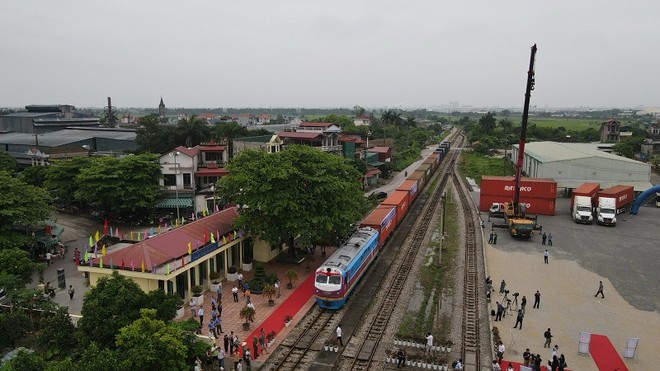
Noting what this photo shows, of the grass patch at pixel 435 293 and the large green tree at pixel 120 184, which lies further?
the large green tree at pixel 120 184

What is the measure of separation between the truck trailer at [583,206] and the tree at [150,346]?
40984 millimetres

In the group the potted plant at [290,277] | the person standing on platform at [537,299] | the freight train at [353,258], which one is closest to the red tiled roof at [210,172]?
the freight train at [353,258]

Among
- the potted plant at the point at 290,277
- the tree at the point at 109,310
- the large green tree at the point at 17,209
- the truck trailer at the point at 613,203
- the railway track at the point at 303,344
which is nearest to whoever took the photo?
the tree at the point at 109,310

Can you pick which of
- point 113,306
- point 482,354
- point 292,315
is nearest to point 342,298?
point 292,315

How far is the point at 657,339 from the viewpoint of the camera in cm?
2298

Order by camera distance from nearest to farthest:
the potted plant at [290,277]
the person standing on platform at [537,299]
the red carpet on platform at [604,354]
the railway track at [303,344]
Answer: the red carpet on platform at [604,354] → the railway track at [303,344] → the person standing on platform at [537,299] → the potted plant at [290,277]

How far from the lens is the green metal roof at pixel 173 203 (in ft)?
149

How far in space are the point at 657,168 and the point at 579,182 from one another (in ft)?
106

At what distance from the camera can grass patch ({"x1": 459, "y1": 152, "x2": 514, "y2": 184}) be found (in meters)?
79.1

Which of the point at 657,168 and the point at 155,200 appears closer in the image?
the point at 155,200

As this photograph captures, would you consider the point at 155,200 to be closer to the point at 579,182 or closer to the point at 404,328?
the point at 404,328

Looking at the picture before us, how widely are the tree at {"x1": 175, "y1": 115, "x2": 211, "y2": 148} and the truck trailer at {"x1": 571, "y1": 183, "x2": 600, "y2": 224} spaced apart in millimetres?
48911

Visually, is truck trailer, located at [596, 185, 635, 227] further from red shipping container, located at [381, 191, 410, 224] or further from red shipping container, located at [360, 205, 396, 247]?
red shipping container, located at [360, 205, 396, 247]

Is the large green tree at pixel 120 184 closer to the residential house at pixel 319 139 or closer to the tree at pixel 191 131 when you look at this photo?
the tree at pixel 191 131
